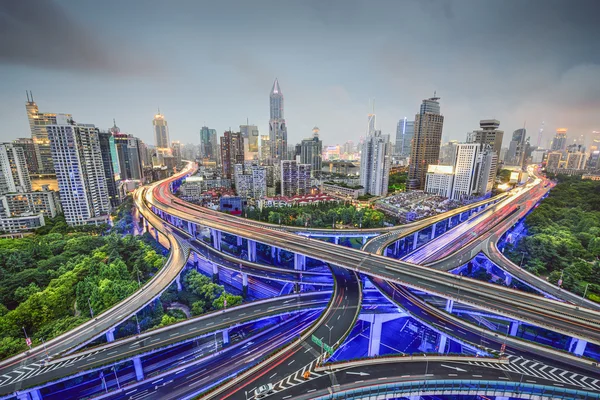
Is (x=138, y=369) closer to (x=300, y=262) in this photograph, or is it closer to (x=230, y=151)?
(x=300, y=262)

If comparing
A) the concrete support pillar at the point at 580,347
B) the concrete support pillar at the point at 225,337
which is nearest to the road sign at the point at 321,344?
the concrete support pillar at the point at 225,337

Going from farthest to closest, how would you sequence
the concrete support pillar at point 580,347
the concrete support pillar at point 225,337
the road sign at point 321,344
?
the concrete support pillar at point 225,337 → the concrete support pillar at point 580,347 → the road sign at point 321,344

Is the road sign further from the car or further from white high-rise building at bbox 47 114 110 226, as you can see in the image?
white high-rise building at bbox 47 114 110 226

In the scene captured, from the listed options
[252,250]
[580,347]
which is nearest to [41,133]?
[252,250]

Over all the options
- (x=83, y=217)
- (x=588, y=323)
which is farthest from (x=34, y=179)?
(x=588, y=323)

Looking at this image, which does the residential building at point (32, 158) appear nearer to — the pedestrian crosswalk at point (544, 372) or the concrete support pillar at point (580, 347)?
the pedestrian crosswalk at point (544, 372)

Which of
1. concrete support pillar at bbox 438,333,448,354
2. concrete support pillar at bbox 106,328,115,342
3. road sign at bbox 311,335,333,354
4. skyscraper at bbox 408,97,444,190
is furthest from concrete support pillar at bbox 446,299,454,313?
skyscraper at bbox 408,97,444,190
